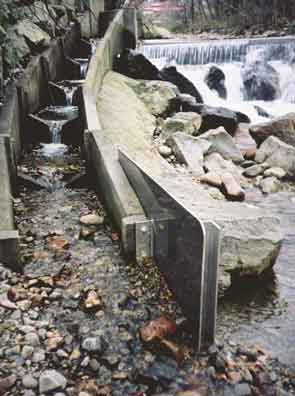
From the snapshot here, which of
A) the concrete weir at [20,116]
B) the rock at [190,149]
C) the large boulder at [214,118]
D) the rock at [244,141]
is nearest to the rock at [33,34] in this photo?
the concrete weir at [20,116]

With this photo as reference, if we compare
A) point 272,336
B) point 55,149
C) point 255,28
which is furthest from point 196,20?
point 272,336

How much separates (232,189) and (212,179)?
1.31ft

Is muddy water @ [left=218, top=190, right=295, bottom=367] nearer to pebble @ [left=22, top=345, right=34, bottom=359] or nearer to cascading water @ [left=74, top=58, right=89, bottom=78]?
pebble @ [left=22, top=345, right=34, bottom=359]

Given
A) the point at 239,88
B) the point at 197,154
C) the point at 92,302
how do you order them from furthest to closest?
the point at 239,88, the point at 197,154, the point at 92,302

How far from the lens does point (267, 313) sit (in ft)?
12.2

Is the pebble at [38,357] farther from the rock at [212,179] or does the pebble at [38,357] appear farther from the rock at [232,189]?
the rock at [212,179]

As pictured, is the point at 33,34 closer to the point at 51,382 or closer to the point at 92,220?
the point at 92,220

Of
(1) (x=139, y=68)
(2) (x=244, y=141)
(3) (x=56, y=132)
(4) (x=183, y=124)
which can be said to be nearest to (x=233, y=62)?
(1) (x=139, y=68)


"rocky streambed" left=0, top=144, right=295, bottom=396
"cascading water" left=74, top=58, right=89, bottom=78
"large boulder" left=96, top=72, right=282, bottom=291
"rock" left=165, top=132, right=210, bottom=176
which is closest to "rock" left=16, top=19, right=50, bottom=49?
"cascading water" left=74, top=58, right=89, bottom=78

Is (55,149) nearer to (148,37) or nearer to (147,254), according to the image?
(147,254)

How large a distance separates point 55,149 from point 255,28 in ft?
71.7

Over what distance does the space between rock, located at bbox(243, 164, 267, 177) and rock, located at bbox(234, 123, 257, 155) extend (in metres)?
0.79

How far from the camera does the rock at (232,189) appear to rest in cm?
691

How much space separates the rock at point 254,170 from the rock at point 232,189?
0.94 m
